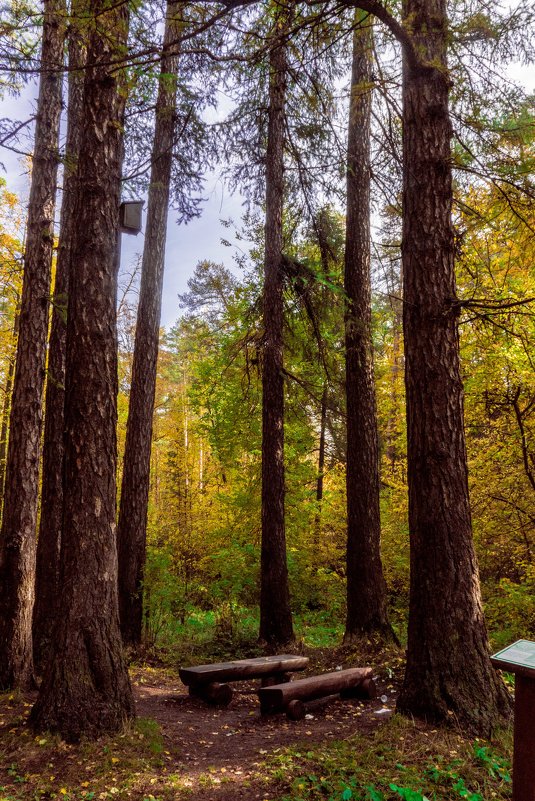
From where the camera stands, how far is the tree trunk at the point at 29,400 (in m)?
5.92

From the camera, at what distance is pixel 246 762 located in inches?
172

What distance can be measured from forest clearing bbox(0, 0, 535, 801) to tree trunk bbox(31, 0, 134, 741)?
2 centimetres

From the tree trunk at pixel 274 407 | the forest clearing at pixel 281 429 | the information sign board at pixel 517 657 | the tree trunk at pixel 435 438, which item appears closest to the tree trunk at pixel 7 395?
the forest clearing at pixel 281 429

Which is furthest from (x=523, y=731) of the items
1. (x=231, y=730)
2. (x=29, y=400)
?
(x=29, y=400)

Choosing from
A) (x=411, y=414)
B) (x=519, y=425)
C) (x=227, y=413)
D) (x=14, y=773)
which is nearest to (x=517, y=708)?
(x=411, y=414)

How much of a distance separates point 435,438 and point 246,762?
10.1 ft

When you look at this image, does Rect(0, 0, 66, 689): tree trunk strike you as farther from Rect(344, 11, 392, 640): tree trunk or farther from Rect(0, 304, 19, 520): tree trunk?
Rect(0, 304, 19, 520): tree trunk

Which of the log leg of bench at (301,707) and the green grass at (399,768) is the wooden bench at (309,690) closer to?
the log leg of bench at (301,707)

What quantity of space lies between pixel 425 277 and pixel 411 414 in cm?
128

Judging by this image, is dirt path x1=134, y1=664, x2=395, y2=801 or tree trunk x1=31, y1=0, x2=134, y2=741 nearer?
dirt path x1=134, y1=664, x2=395, y2=801

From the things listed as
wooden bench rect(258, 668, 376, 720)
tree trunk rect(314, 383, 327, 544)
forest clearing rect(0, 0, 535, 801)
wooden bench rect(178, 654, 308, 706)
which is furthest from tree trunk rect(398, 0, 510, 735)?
tree trunk rect(314, 383, 327, 544)

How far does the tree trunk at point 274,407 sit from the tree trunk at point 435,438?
4458 millimetres

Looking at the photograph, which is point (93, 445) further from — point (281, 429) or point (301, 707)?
point (281, 429)

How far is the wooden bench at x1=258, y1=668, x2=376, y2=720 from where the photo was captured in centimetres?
565
